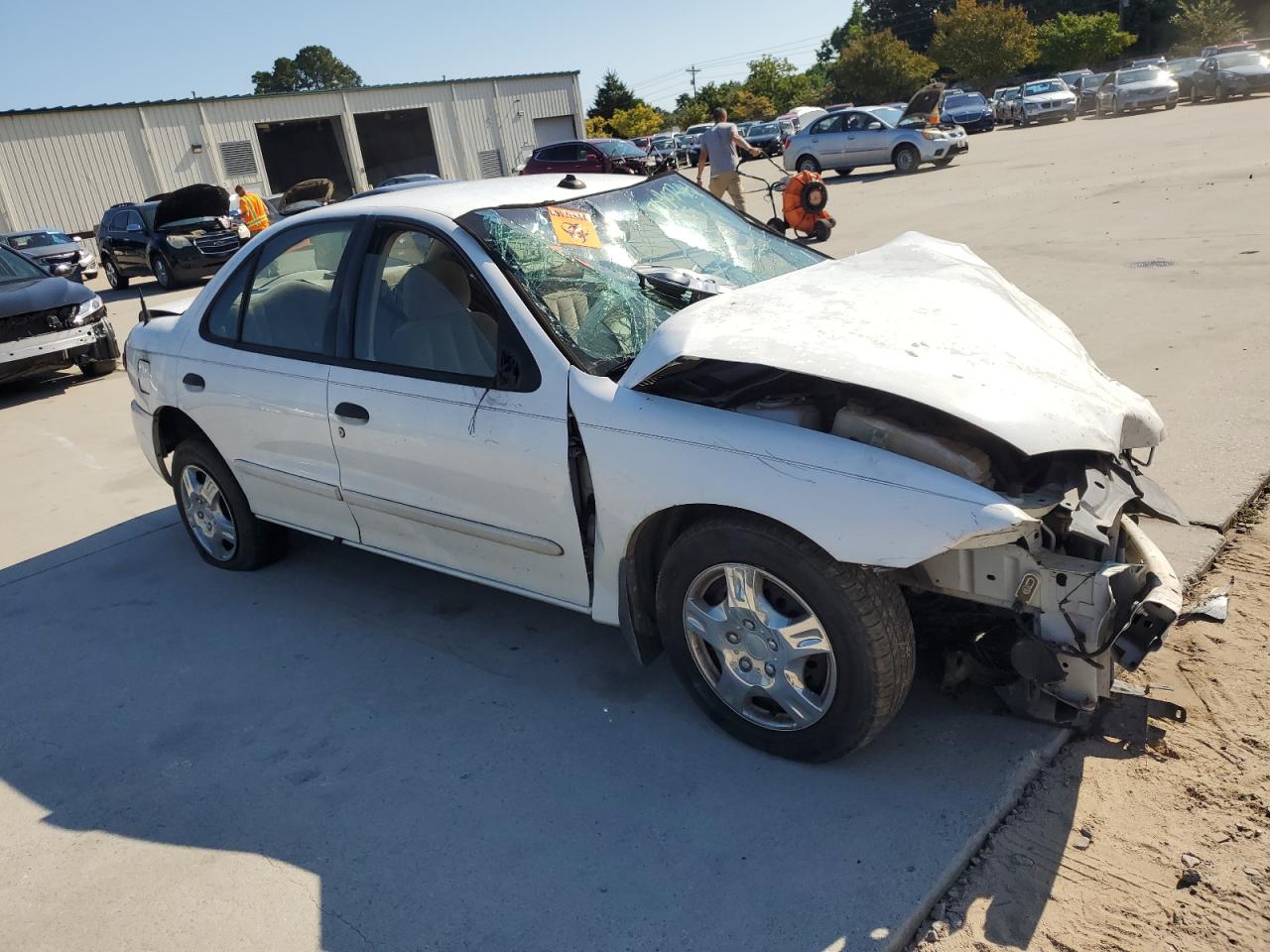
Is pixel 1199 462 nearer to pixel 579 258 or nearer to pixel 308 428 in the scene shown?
pixel 579 258

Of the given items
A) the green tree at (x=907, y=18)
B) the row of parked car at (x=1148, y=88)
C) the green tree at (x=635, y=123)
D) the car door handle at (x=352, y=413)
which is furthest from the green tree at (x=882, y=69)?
the car door handle at (x=352, y=413)

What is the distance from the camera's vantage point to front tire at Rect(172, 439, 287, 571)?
479 cm

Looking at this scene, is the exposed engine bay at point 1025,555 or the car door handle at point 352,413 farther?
the car door handle at point 352,413

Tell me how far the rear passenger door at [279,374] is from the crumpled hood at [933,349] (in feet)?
5.29

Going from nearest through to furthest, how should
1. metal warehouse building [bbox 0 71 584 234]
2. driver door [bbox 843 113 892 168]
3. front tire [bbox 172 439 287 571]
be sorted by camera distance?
front tire [bbox 172 439 287 571], driver door [bbox 843 113 892 168], metal warehouse building [bbox 0 71 584 234]

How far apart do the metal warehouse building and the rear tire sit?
25188mm

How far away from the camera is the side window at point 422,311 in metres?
3.57

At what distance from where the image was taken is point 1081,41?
2239 inches

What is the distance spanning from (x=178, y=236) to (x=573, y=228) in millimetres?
16375

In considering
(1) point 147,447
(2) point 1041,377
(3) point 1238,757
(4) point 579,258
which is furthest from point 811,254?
(1) point 147,447

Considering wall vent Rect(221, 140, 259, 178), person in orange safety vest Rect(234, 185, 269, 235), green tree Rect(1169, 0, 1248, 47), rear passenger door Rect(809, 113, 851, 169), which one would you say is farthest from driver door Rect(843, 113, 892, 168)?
green tree Rect(1169, 0, 1248, 47)

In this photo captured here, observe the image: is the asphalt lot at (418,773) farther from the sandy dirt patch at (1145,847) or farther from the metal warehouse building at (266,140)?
the metal warehouse building at (266,140)

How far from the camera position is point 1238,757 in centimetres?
289

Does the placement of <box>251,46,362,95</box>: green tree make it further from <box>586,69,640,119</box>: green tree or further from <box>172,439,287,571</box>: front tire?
<box>172,439,287,571</box>: front tire
